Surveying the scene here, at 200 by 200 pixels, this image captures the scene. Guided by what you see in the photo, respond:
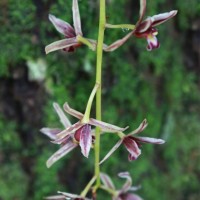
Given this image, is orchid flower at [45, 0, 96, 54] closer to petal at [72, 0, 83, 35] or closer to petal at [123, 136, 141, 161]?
petal at [72, 0, 83, 35]

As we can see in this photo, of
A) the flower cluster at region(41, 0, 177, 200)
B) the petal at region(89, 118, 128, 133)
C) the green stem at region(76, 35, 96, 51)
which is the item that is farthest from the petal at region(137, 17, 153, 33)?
the petal at region(89, 118, 128, 133)

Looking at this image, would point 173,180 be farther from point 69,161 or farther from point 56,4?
point 56,4

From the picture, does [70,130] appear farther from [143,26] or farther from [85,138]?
[143,26]

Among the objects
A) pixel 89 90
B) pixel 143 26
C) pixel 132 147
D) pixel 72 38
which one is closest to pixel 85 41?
pixel 72 38

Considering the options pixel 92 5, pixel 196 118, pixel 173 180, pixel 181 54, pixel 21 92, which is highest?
pixel 92 5

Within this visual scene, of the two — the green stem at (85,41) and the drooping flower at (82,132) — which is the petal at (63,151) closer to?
the drooping flower at (82,132)

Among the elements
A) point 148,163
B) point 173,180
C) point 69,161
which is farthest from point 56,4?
point 173,180
